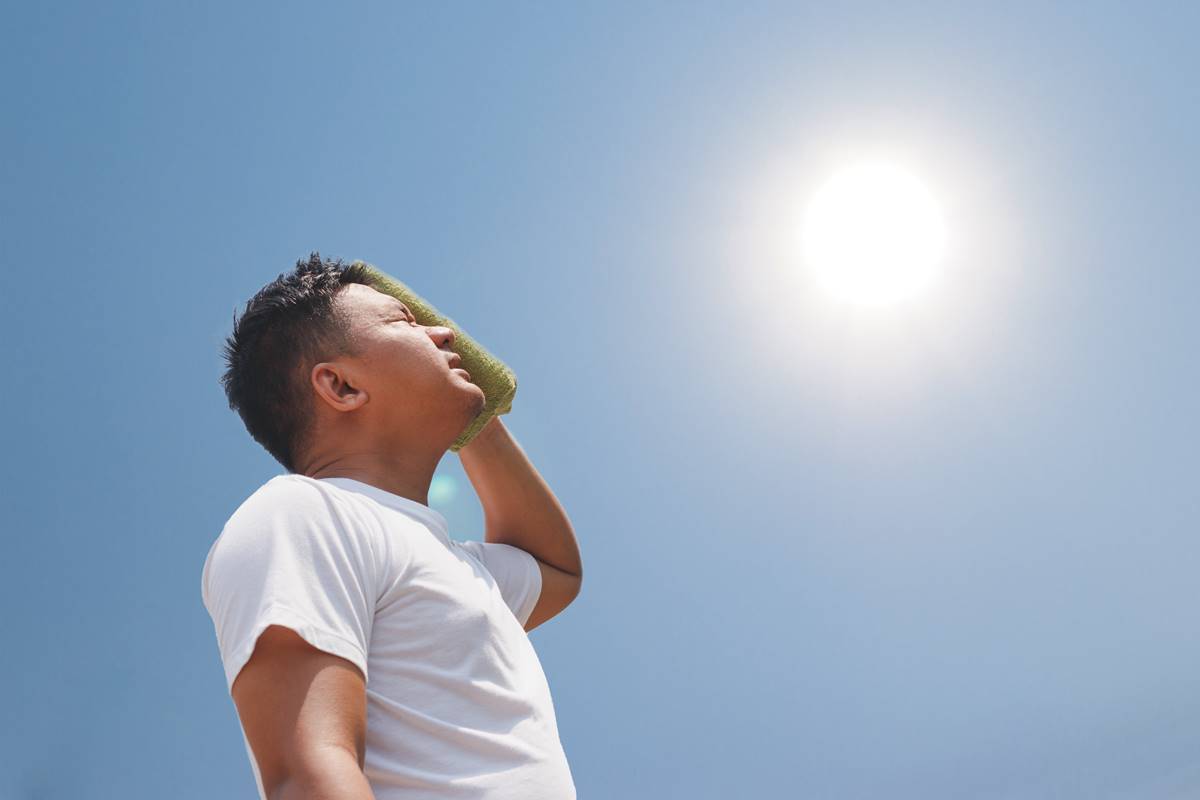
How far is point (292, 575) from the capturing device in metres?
1.46

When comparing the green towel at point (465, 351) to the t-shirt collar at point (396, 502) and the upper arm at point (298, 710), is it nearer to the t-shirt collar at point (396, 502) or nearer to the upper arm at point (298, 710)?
the t-shirt collar at point (396, 502)

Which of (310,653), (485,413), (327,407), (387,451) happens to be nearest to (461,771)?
(310,653)

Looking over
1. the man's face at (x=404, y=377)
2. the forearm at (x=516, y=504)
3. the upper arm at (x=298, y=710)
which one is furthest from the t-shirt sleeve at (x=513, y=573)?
the upper arm at (x=298, y=710)

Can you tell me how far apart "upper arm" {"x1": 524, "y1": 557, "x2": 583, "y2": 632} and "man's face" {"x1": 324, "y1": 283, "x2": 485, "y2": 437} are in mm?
554

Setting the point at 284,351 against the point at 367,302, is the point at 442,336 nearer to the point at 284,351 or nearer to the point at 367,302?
the point at 367,302

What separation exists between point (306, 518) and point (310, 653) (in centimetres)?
26

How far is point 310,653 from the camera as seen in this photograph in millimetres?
1393

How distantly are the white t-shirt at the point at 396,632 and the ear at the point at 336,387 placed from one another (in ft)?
1.16

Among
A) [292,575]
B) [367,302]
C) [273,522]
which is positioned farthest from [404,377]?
[292,575]

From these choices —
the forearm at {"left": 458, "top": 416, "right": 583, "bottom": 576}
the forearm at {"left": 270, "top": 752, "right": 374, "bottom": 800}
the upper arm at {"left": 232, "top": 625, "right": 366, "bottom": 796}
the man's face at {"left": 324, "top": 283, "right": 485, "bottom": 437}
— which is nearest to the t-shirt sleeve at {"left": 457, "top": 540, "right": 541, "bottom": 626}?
the forearm at {"left": 458, "top": 416, "right": 583, "bottom": 576}

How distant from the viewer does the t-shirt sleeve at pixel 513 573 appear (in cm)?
239

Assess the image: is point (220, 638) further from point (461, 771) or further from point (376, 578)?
point (461, 771)

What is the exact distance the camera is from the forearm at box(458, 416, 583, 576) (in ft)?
8.79

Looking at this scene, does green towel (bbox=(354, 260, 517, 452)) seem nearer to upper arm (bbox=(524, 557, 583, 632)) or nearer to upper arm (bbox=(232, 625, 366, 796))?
upper arm (bbox=(524, 557, 583, 632))
